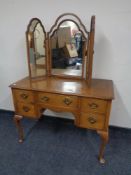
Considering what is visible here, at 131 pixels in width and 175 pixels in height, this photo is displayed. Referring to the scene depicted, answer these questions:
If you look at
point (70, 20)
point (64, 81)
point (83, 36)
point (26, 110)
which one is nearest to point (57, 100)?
point (64, 81)

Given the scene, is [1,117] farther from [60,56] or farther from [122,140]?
[122,140]

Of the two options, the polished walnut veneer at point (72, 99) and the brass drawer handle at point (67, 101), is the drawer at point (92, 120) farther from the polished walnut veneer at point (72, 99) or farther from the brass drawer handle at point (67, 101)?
the brass drawer handle at point (67, 101)

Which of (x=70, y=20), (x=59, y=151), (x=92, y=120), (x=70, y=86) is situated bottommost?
(x=59, y=151)

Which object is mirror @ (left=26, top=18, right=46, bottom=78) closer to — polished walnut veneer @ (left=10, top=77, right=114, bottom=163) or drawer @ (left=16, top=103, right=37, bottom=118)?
polished walnut veneer @ (left=10, top=77, right=114, bottom=163)

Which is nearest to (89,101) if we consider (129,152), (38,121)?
(129,152)

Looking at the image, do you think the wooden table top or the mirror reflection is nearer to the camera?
the wooden table top

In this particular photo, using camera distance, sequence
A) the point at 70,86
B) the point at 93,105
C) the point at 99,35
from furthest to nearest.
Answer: the point at 99,35
the point at 70,86
the point at 93,105

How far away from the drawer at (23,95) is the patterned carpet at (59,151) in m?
0.60

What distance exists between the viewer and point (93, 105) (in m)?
1.34

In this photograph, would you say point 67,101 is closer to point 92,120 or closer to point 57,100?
point 57,100

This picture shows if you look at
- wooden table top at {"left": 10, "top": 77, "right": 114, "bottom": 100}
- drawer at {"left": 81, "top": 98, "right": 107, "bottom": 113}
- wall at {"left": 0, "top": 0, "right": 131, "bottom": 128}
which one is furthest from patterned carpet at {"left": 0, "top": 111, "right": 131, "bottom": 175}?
wooden table top at {"left": 10, "top": 77, "right": 114, "bottom": 100}

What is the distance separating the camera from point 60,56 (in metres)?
1.67

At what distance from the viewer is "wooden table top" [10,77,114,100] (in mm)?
1344

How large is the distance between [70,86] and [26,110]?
546 millimetres
